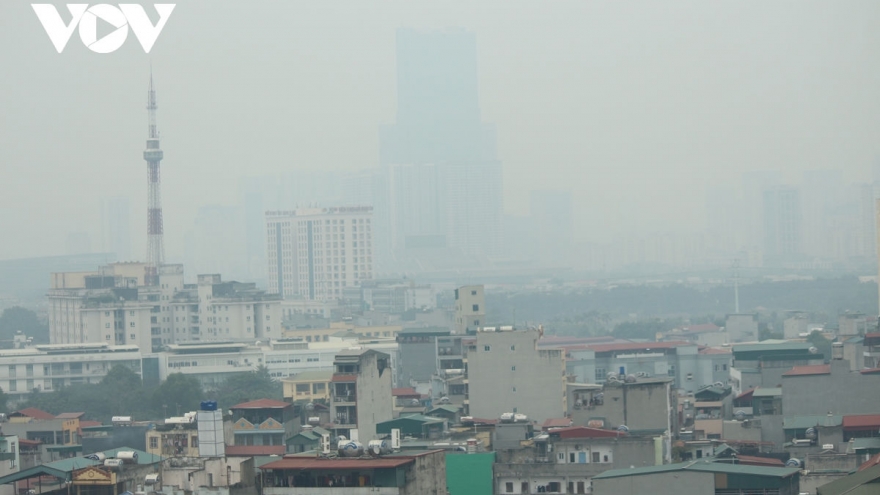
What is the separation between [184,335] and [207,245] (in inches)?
1834

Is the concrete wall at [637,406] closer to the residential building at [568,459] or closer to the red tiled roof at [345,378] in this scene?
the residential building at [568,459]

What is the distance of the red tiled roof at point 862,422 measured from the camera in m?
14.0

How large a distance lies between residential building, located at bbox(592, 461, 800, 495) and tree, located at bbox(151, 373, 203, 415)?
53.6 ft

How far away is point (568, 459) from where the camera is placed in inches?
513

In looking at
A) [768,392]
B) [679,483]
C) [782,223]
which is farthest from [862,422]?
[782,223]

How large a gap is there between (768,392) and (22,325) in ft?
118

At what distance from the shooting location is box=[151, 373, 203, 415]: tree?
26.9m

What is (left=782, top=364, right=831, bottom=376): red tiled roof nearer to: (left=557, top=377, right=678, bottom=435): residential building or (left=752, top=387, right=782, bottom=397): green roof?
(left=752, top=387, right=782, bottom=397): green roof

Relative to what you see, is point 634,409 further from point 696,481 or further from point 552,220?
point 552,220

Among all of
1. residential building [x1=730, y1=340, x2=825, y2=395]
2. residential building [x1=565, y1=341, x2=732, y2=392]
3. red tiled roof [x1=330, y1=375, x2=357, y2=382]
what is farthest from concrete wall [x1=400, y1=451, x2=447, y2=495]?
residential building [x1=565, y1=341, x2=732, y2=392]

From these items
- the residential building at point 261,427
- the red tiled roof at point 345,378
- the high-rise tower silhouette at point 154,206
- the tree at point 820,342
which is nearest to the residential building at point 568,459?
the residential building at point 261,427

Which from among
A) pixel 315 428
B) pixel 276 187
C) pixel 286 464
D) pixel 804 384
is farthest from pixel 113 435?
pixel 276 187

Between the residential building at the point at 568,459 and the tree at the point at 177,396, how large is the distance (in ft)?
46.0

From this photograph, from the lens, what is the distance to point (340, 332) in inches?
1624
